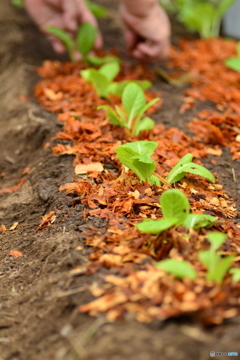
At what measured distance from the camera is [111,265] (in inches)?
48.4

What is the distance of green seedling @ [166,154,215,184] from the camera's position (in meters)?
1.61

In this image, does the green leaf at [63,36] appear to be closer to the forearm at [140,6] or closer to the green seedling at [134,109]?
the forearm at [140,6]

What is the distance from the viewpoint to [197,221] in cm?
139

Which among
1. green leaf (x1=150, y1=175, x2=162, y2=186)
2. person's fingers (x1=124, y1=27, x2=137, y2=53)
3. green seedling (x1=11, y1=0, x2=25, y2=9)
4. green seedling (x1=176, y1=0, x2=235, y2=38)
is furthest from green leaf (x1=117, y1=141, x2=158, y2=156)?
green seedling (x1=11, y1=0, x2=25, y2=9)

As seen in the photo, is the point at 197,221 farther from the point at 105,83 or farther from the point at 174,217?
the point at 105,83

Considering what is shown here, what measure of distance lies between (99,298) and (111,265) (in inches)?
5.7

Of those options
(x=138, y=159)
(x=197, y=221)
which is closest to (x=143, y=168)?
(x=138, y=159)

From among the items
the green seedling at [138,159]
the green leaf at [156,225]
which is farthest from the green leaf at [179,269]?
the green seedling at [138,159]

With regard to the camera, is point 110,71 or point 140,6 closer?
point 110,71

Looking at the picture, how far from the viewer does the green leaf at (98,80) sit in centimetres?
235

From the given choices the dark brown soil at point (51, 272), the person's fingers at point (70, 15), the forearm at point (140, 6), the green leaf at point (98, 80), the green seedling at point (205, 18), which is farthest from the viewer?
the green seedling at point (205, 18)

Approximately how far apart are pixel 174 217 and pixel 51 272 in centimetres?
47

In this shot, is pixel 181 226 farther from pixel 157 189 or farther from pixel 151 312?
pixel 151 312

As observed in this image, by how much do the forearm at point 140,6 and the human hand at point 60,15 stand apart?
39 cm
